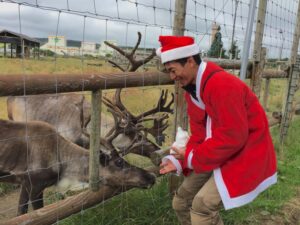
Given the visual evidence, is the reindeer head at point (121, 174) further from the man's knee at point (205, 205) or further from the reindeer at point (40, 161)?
the man's knee at point (205, 205)

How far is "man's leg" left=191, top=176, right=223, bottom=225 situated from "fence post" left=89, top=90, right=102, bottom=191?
946 millimetres

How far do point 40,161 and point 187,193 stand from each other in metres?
2.29

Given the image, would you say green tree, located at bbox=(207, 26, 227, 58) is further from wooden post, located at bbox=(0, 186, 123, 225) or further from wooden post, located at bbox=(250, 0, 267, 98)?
wooden post, located at bbox=(0, 186, 123, 225)

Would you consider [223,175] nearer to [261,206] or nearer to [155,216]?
[155,216]

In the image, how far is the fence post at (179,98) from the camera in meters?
3.82

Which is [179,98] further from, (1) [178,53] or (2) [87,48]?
(1) [178,53]

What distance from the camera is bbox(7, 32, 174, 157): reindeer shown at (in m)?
5.58

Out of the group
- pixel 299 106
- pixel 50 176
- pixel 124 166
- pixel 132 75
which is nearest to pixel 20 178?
pixel 50 176

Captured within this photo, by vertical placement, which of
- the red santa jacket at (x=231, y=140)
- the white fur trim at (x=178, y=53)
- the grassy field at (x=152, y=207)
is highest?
the white fur trim at (x=178, y=53)

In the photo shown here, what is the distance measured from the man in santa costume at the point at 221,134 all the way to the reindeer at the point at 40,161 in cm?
186

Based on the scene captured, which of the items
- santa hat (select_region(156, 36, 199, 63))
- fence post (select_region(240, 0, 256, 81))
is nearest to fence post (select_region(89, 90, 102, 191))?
santa hat (select_region(156, 36, 199, 63))

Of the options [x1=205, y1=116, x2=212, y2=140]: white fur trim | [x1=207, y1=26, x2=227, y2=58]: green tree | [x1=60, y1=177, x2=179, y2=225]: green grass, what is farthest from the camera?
[x1=207, y1=26, x2=227, y2=58]: green tree

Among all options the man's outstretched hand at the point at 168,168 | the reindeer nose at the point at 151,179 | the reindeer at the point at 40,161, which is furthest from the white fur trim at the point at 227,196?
the reindeer at the point at 40,161

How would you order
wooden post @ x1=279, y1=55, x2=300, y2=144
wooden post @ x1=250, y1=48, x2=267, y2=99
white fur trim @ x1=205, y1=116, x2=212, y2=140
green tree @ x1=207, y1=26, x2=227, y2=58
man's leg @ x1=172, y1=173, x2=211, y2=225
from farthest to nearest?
1. wooden post @ x1=279, y1=55, x2=300, y2=144
2. wooden post @ x1=250, y1=48, x2=267, y2=99
3. green tree @ x1=207, y1=26, x2=227, y2=58
4. man's leg @ x1=172, y1=173, x2=211, y2=225
5. white fur trim @ x1=205, y1=116, x2=212, y2=140
